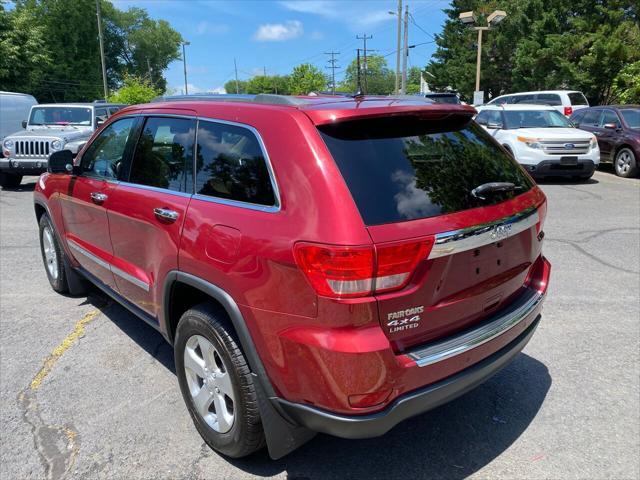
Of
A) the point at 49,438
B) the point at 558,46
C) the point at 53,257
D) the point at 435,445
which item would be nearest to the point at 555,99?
the point at 558,46

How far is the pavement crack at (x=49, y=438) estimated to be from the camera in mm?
2676

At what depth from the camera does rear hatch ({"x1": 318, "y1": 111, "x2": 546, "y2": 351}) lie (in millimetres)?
2186

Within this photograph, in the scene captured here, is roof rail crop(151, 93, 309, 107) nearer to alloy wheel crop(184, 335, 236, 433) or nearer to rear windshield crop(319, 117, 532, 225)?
rear windshield crop(319, 117, 532, 225)

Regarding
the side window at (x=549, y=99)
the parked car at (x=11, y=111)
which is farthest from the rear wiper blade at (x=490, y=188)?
the side window at (x=549, y=99)

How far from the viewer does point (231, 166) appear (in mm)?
2635

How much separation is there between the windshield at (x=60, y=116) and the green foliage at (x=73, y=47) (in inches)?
1042

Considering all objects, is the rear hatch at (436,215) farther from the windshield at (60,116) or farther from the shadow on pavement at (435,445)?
the windshield at (60,116)

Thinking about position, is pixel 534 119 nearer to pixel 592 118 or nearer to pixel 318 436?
pixel 592 118

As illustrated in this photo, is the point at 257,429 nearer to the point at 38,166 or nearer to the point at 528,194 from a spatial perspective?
the point at 528,194

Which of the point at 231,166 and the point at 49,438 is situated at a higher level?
the point at 231,166

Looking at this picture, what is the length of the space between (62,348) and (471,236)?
126 inches

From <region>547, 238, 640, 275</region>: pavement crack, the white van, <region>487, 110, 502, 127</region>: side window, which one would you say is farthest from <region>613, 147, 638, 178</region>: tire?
Answer: the white van

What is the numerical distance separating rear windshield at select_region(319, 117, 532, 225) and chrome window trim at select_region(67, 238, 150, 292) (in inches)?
64.2

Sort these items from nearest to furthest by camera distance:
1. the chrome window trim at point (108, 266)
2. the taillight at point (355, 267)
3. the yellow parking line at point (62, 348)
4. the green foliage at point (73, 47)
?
the taillight at point (355, 267) < the chrome window trim at point (108, 266) < the yellow parking line at point (62, 348) < the green foliage at point (73, 47)
